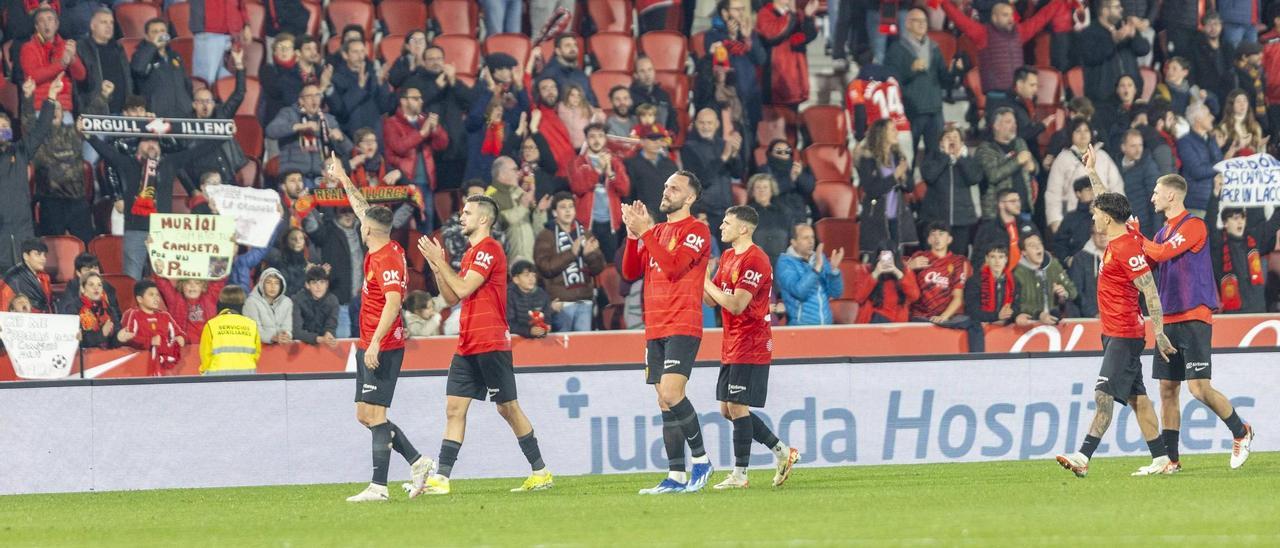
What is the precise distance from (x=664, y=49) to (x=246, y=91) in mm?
4935

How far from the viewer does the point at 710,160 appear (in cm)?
2030

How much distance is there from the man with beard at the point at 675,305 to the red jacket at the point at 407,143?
7.53 m

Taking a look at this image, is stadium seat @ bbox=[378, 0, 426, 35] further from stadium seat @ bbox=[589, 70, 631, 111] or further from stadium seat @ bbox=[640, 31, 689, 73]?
Answer: stadium seat @ bbox=[640, 31, 689, 73]

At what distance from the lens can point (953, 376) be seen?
16812 mm

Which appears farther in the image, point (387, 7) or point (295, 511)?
point (387, 7)

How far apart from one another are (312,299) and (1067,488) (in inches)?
324

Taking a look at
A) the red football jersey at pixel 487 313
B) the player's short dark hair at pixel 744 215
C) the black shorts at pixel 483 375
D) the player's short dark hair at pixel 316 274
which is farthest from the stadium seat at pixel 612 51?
the player's short dark hair at pixel 744 215

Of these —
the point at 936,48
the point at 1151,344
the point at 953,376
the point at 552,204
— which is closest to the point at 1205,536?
the point at 953,376

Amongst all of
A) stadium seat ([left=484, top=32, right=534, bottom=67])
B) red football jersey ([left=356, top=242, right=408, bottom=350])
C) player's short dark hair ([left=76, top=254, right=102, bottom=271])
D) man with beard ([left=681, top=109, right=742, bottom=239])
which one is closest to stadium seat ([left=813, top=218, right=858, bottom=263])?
man with beard ([left=681, top=109, right=742, bottom=239])

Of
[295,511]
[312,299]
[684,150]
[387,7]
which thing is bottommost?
[295,511]

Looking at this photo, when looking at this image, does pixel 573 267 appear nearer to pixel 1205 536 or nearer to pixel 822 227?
pixel 822 227

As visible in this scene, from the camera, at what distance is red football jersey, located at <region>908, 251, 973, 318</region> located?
62.9 feet

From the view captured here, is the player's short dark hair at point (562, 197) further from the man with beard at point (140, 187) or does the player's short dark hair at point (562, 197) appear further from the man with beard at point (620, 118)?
the man with beard at point (140, 187)

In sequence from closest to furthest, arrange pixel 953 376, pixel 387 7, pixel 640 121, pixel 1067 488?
pixel 1067 488 → pixel 953 376 → pixel 640 121 → pixel 387 7
